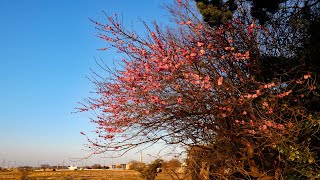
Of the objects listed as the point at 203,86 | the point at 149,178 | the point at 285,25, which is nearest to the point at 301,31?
the point at 285,25

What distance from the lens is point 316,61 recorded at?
7.35 meters

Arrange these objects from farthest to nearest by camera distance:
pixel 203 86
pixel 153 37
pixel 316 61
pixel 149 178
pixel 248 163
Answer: pixel 149 178, pixel 248 163, pixel 153 37, pixel 316 61, pixel 203 86

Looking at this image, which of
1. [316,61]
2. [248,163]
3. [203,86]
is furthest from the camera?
[248,163]

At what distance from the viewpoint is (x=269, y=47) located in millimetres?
8094

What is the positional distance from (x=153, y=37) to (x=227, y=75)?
1819mm

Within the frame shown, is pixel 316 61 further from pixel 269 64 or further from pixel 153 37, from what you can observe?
pixel 153 37

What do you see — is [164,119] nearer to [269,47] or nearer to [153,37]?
[153,37]

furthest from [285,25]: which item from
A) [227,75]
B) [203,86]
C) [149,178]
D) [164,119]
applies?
[149,178]

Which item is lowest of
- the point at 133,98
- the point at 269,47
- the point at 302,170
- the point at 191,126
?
the point at 302,170

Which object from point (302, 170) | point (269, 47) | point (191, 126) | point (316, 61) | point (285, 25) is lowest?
point (302, 170)

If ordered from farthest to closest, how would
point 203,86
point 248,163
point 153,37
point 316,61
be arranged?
point 248,163 < point 153,37 < point 316,61 < point 203,86

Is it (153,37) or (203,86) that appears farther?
(153,37)

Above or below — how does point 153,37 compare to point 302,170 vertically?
above

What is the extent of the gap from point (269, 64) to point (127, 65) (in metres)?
3.12
